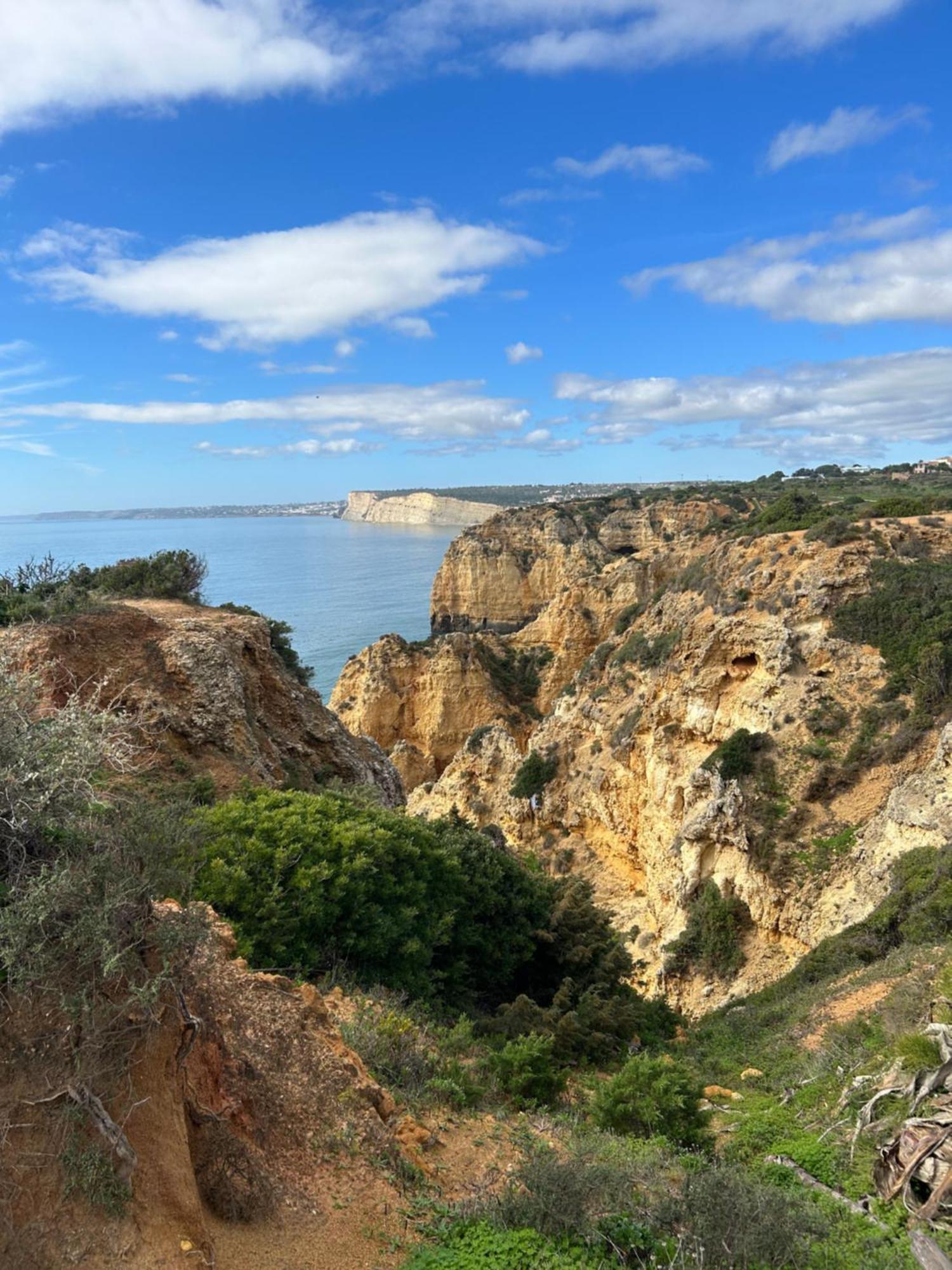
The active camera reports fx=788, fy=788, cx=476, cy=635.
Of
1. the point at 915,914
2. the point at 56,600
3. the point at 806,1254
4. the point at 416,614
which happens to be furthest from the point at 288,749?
the point at 416,614

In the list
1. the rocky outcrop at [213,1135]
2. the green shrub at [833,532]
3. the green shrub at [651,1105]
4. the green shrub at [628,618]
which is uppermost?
the green shrub at [833,532]

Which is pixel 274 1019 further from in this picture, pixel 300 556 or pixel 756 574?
pixel 300 556

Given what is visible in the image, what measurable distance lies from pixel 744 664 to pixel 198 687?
47.8ft

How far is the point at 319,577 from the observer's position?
329 feet

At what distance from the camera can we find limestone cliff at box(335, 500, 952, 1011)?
648 inches

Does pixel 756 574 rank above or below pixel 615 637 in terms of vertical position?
above

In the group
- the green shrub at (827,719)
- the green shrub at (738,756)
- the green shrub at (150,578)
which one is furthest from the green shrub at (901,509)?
the green shrub at (150,578)

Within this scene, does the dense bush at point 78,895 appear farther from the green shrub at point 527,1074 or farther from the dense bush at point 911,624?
the dense bush at point 911,624

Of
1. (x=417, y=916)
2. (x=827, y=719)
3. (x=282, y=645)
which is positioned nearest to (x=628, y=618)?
(x=827, y=719)

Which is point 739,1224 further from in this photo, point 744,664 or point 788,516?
point 788,516

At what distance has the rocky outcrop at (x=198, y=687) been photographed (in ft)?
41.8

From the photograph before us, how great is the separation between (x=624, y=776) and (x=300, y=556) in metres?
108

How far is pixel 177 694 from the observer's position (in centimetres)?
1391

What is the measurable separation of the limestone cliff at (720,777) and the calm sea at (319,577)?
51.9ft
